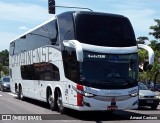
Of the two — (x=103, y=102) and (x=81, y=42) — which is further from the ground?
(x=81, y=42)

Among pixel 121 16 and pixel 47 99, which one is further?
pixel 47 99

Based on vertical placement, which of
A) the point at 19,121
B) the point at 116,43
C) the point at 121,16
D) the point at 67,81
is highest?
the point at 121,16

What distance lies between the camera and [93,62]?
15.3 meters

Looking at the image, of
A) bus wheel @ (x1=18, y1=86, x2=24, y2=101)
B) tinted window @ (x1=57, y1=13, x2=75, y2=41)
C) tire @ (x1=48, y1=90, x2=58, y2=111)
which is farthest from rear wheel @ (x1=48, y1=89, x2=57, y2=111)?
bus wheel @ (x1=18, y1=86, x2=24, y2=101)

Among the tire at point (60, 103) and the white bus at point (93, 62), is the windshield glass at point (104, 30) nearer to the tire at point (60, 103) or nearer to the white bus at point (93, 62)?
the white bus at point (93, 62)

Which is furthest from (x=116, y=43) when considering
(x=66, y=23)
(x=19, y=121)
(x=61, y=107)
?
(x=19, y=121)

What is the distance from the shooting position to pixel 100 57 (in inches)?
607

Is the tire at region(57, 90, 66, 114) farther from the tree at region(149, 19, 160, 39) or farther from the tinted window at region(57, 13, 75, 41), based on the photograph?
the tree at region(149, 19, 160, 39)

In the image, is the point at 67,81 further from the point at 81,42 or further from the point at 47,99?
the point at 47,99

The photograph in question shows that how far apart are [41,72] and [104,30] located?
225 inches

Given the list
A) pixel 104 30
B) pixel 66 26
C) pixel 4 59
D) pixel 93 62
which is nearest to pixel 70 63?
pixel 93 62

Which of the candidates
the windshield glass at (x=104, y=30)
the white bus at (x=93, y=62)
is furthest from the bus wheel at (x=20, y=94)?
the windshield glass at (x=104, y=30)

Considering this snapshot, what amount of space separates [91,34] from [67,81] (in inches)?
83.0

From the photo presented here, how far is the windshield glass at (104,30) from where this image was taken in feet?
51.5
